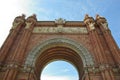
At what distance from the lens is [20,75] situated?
11180 mm

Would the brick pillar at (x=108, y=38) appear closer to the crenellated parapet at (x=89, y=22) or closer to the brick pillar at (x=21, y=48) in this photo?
the crenellated parapet at (x=89, y=22)

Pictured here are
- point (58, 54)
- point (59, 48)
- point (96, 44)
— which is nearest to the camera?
point (96, 44)

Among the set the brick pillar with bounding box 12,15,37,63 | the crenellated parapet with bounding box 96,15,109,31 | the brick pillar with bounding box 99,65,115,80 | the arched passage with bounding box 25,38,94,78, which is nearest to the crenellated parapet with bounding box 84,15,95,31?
the crenellated parapet with bounding box 96,15,109,31

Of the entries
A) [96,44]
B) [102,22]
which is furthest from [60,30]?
[102,22]

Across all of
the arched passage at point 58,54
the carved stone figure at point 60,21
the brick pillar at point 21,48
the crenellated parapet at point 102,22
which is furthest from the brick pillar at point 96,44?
the brick pillar at point 21,48

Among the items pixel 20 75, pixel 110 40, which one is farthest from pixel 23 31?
pixel 110 40

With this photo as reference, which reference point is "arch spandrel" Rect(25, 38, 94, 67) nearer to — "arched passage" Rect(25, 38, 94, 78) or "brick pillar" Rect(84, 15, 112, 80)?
"arched passage" Rect(25, 38, 94, 78)

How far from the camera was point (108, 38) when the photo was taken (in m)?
13.6

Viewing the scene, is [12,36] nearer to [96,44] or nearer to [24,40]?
[24,40]

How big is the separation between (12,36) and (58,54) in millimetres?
5486

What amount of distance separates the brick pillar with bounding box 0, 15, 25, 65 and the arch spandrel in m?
2.23

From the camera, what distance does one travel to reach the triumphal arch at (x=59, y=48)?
11297 millimetres

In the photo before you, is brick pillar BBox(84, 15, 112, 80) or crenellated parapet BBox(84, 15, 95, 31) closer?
brick pillar BBox(84, 15, 112, 80)

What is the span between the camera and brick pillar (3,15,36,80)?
1085 centimetres
